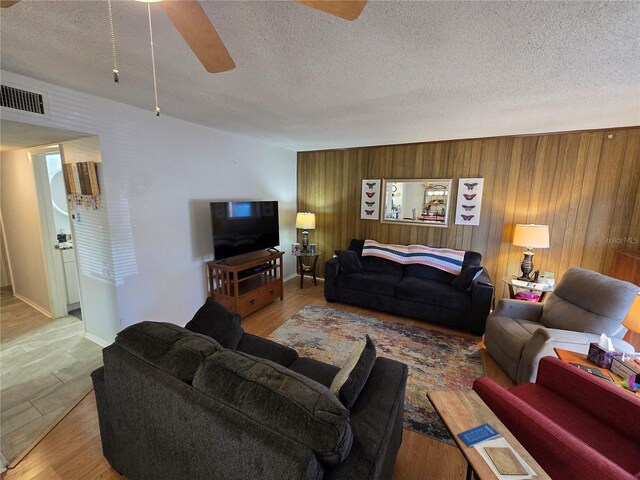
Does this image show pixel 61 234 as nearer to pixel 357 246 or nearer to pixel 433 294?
pixel 357 246

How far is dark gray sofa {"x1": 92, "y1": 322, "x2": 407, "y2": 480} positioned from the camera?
2.86ft

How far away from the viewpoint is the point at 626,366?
5.02 ft

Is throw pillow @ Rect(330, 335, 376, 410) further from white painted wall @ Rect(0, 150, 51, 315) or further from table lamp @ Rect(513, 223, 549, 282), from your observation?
white painted wall @ Rect(0, 150, 51, 315)

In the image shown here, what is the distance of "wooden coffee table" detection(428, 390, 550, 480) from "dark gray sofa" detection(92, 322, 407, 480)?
0.21 meters

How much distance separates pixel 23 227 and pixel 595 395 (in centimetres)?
574

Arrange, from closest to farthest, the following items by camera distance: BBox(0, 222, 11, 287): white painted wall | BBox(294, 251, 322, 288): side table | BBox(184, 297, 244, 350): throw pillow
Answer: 1. BBox(184, 297, 244, 350): throw pillow
2. BBox(0, 222, 11, 287): white painted wall
3. BBox(294, 251, 322, 288): side table

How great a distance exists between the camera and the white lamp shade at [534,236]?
3090 millimetres

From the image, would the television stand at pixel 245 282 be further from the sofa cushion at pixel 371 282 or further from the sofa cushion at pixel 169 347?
the sofa cushion at pixel 169 347

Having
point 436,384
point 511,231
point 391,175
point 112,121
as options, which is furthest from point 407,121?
point 112,121

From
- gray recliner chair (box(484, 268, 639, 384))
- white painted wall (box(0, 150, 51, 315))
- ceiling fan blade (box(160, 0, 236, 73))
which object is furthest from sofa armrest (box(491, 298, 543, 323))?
white painted wall (box(0, 150, 51, 315))

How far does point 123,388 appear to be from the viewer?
130 cm

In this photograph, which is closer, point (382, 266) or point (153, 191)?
point (153, 191)

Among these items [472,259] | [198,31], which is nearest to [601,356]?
[472,259]

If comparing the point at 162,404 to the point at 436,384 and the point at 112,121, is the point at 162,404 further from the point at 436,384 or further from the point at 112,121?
the point at 112,121
